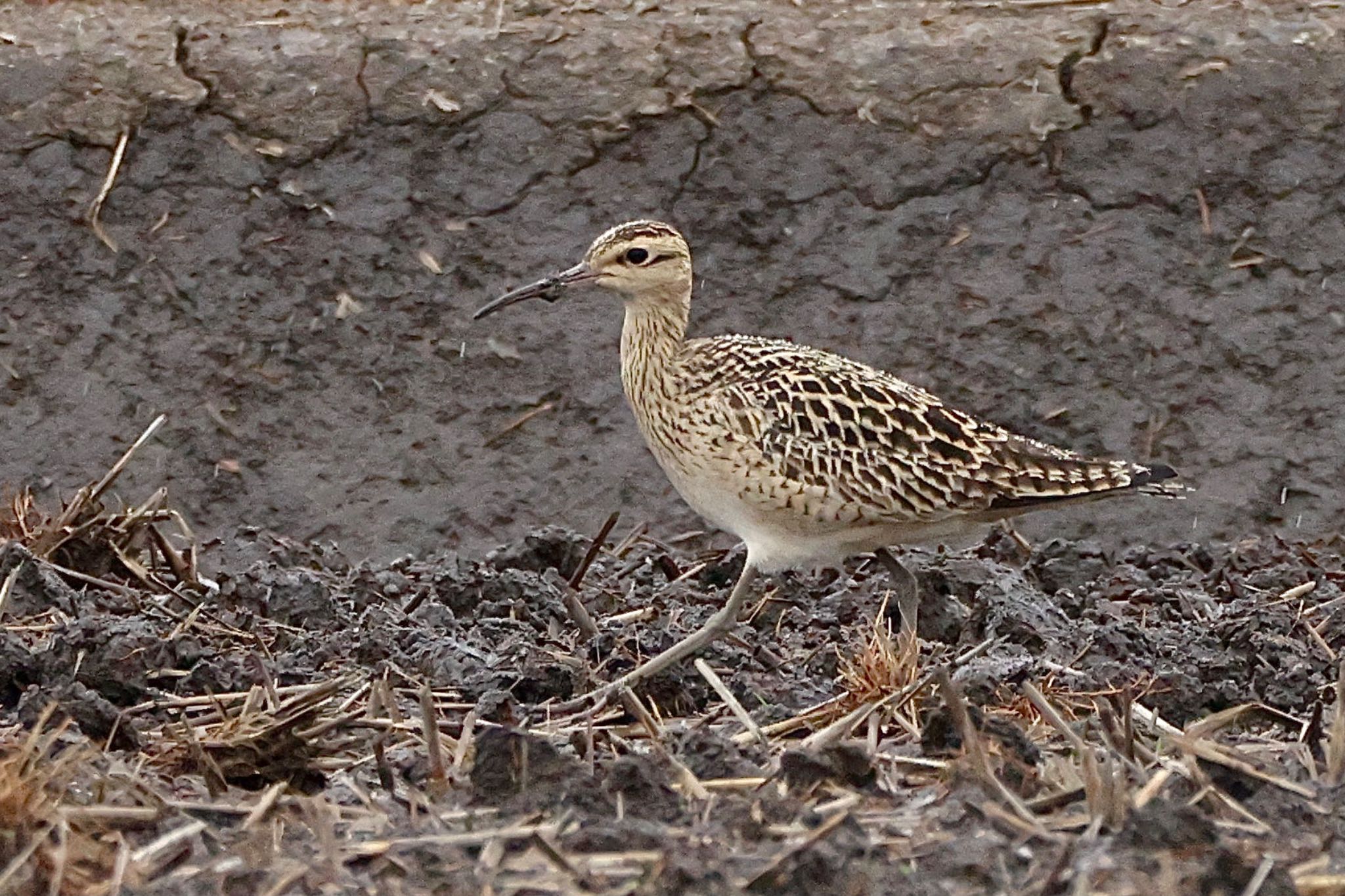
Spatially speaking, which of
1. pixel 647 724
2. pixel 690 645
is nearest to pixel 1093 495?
pixel 690 645

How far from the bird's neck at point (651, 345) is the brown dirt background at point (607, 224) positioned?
190 cm

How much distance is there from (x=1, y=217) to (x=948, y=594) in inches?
172

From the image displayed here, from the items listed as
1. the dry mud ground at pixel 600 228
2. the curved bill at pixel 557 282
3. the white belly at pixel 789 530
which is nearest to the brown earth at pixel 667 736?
the white belly at pixel 789 530

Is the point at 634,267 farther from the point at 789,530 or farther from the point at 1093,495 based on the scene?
the point at 1093,495

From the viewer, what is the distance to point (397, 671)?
542cm

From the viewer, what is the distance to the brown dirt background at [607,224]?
864 centimetres

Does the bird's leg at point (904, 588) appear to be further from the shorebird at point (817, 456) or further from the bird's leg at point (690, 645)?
the bird's leg at point (690, 645)

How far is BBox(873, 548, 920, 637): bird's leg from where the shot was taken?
6133 millimetres

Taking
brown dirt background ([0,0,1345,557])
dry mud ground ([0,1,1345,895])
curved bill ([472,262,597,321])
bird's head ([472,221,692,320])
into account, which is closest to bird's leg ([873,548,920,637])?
bird's head ([472,221,692,320])

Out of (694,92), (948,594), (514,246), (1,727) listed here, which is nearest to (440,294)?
(514,246)

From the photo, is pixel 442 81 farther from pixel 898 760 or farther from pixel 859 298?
pixel 898 760

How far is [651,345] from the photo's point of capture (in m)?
6.80

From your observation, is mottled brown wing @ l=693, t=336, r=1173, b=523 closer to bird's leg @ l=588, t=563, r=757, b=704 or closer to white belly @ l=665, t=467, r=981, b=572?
white belly @ l=665, t=467, r=981, b=572

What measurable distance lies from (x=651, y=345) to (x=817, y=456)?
78 cm
